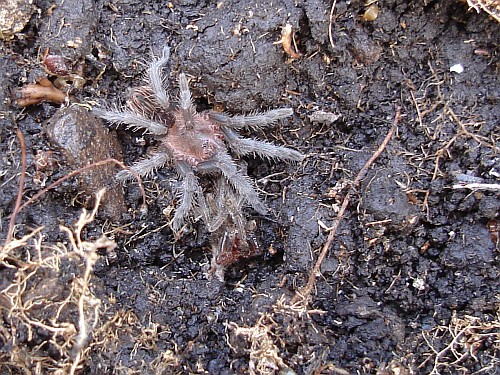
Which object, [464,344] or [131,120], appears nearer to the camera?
[464,344]

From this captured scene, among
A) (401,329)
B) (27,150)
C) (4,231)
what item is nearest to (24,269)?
(4,231)

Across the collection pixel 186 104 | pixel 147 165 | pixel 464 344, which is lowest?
pixel 464 344

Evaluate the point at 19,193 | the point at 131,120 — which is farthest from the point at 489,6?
the point at 19,193

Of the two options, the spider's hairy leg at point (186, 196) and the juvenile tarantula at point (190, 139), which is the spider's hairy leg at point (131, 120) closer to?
the juvenile tarantula at point (190, 139)

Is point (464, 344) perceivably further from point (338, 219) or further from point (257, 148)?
point (257, 148)

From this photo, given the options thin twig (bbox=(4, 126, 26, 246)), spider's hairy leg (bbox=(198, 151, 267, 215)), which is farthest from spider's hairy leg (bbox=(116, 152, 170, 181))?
thin twig (bbox=(4, 126, 26, 246))
